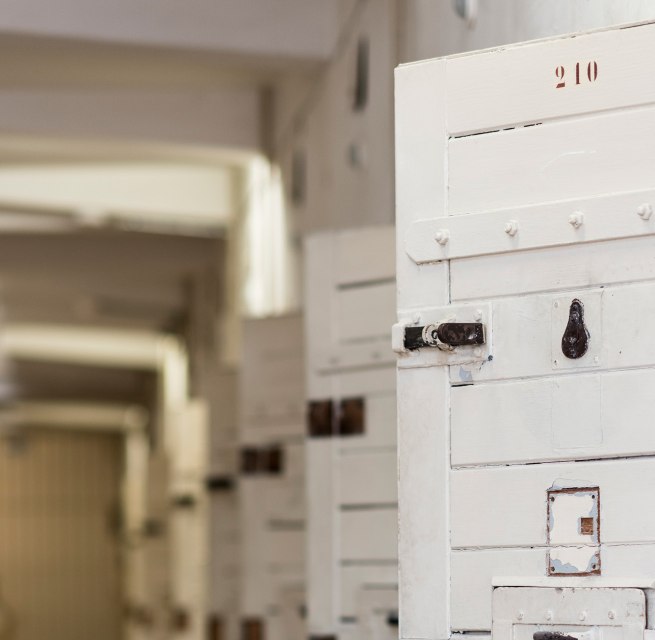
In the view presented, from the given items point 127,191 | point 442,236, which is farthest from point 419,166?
point 127,191

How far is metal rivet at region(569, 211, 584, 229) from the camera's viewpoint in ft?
13.3

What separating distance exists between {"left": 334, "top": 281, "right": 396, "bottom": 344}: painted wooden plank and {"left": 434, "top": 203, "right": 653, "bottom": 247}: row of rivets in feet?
5.97

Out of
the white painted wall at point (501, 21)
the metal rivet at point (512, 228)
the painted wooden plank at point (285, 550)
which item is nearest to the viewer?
the metal rivet at point (512, 228)

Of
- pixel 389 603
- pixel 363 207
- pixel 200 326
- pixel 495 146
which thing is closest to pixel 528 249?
pixel 495 146

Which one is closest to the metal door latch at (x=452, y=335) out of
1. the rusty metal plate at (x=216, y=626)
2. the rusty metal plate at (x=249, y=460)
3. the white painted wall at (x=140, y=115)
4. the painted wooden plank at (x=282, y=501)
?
the painted wooden plank at (x=282, y=501)

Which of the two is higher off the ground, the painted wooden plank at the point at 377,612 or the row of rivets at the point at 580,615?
the row of rivets at the point at 580,615

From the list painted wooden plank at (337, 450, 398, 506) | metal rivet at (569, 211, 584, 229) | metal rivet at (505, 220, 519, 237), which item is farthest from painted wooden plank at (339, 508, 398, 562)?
metal rivet at (569, 211, 584, 229)

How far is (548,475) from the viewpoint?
404cm

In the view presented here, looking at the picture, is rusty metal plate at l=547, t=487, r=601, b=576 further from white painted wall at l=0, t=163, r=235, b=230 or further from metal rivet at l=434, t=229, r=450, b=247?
white painted wall at l=0, t=163, r=235, b=230

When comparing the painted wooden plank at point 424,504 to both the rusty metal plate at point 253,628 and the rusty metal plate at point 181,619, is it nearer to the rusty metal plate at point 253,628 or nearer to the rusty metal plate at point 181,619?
the rusty metal plate at point 253,628

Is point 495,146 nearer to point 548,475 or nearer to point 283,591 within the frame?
point 548,475

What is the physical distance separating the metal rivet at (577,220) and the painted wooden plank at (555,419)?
371 mm

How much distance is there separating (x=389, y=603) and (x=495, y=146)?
2.29 m

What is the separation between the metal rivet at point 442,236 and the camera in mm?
4266
